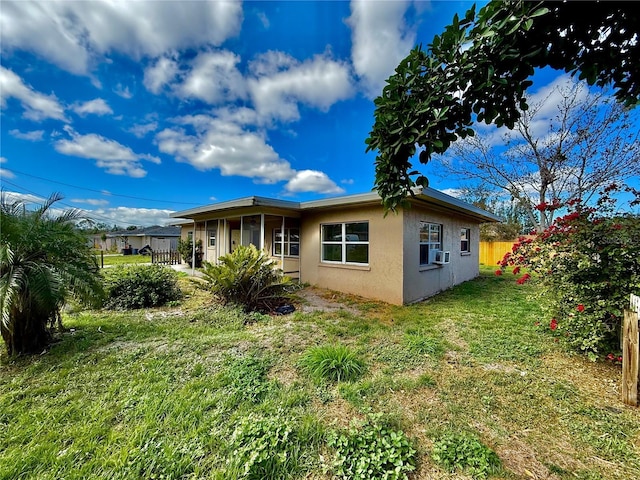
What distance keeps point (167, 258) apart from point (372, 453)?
671 inches

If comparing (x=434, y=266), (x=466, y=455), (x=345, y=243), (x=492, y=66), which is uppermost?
(x=492, y=66)

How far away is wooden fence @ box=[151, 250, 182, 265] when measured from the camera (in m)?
15.0

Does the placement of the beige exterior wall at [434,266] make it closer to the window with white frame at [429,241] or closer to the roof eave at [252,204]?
the window with white frame at [429,241]

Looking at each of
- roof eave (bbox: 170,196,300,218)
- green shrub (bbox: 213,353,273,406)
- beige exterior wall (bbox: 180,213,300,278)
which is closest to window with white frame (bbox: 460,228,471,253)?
beige exterior wall (bbox: 180,213,300,278)

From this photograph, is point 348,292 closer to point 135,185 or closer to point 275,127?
point 275,127

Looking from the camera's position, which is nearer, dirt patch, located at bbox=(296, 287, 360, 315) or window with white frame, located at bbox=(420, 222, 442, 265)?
dirt patch, located at bbox=(296, 287, 360, 315)

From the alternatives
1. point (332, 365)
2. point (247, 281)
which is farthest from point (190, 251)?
point (332, 365)

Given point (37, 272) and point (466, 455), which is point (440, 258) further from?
point (37, 272)

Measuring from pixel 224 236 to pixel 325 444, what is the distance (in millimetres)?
9552

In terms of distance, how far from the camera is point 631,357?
7.98 feet

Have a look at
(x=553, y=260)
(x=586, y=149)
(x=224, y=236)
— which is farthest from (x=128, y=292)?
(x=586, y=149)

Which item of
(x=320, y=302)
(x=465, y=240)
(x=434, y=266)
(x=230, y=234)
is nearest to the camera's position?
(x=320, y=302)

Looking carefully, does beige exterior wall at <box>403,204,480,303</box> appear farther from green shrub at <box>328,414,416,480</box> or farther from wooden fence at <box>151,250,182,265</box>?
wooden fence at <box>151,250,182,265</box>

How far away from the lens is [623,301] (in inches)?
111
